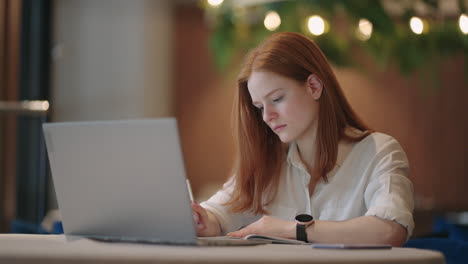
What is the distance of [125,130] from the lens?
57.1 inches

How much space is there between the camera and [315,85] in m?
2.11

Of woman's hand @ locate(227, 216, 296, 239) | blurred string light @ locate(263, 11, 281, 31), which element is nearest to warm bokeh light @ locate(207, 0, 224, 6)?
blurred string light @ locate(263, 11, 281, 31)

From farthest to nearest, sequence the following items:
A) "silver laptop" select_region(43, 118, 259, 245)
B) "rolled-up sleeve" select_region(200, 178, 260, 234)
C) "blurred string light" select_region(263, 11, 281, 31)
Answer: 1. "blurred string light" select_region(263, 11, 281, 31)
2. "rolled-up sleeve" select_region(200, 178, 260, 234)
3. "silver laptop" select_region(43, 118, 259, 245)

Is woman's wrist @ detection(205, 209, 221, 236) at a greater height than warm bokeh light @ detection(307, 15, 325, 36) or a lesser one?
lesser

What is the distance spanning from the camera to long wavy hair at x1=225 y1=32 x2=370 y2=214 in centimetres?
209

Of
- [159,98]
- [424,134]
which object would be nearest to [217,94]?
[159,98]

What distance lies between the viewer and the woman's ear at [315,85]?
2.10 metres

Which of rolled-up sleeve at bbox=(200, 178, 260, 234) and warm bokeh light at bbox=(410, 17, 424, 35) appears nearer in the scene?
rolled-up sleeve at bbox=(200, 178, 260, 234)

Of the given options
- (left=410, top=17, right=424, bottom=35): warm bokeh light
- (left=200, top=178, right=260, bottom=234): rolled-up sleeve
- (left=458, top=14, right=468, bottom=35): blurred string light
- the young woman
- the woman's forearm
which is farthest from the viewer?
(left=410, top=17, right=424, bottom=35): warm bokeh light

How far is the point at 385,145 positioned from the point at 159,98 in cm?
417

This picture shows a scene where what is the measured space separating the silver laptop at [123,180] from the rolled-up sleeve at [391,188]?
483 millimetres

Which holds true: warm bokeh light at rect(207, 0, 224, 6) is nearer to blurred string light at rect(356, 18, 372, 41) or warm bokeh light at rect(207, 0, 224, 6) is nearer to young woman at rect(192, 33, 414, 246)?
blurred string light at rect(356, 18, 372, 41)

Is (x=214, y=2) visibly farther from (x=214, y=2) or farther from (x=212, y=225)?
(x=212, y=225)

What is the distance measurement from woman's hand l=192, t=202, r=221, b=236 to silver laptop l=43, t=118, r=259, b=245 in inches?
18.3
